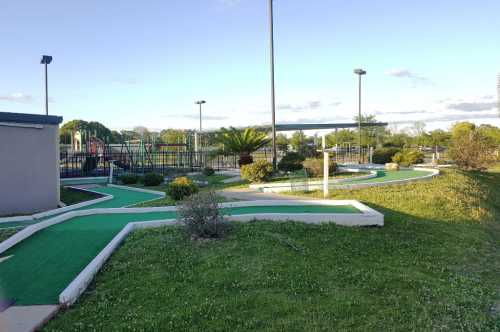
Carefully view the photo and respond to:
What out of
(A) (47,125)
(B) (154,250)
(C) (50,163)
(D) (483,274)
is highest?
(A) (47,125)

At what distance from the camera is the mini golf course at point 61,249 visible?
19.1 feet

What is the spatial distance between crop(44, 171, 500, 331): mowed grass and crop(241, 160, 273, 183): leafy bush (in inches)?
337

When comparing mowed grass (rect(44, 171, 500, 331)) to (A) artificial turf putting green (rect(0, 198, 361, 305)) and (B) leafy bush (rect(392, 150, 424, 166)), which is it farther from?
(B) leafy bush (rect(392, 150, 424, 166))

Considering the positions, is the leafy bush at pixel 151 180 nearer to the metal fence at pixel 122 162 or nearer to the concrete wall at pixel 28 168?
the metal fence at pixel 122 162

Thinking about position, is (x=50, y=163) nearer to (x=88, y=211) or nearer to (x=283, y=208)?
(x=88, y=211)

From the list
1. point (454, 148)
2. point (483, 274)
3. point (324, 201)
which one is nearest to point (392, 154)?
point (454, 148)

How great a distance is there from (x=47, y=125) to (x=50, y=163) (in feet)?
3.93

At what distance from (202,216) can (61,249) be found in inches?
104

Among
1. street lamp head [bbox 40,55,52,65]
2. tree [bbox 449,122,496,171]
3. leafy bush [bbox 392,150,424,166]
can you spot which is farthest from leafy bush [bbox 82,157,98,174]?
tree [bbox 449,122,496,171]

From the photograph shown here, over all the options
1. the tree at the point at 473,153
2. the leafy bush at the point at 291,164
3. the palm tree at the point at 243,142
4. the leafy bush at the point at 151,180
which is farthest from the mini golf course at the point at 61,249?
the tree at the point at 473,153

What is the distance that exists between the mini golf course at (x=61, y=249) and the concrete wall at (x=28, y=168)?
295cm

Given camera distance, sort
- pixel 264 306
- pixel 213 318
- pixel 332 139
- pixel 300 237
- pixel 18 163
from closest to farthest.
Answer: pixel 213 318, pixel 264 306, pixel 300 237, pixel 18 163, pixel 332 139

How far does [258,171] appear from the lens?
18.1 metres

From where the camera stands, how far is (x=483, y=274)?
24.8 ft
